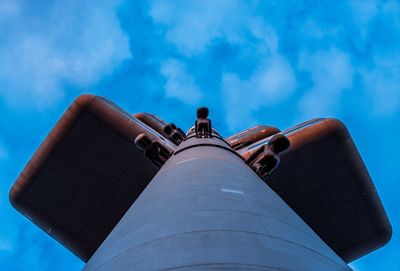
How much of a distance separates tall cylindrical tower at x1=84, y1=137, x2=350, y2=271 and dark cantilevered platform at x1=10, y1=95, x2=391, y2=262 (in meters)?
15.6

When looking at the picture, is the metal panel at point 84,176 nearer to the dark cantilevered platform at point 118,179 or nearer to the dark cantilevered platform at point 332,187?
the dark cantilevered platform at point 118,179

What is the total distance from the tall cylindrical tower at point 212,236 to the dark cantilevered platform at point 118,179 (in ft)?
51.0

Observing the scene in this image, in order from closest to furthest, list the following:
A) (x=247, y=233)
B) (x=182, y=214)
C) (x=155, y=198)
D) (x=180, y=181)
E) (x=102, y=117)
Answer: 1. (x=247, y=233)
2. (x=182, y=214)
3. (x=155, y=198)
4. (x=180, y=181)
5. (x=102, y=117)

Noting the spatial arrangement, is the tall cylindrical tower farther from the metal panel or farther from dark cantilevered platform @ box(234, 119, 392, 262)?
dark cantilevered platform @ box(234, 119, 392, 262)

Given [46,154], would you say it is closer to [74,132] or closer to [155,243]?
[74,132]

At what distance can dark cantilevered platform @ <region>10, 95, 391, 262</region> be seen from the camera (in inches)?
843

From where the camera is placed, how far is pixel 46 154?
21.7 m

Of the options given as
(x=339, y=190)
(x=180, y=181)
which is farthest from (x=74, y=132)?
(x=180, y=181)

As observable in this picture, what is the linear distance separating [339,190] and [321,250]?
19.0 metres

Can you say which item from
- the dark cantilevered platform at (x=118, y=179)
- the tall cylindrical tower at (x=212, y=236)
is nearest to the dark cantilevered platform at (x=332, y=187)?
the dark cantilevered platform at (x=118, y=179)

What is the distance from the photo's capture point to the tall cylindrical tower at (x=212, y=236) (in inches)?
136

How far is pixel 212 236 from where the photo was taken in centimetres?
392

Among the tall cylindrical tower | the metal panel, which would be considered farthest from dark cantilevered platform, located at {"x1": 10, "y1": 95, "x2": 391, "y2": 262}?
the tall cylindrical tower

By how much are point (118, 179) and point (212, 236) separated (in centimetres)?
1849
